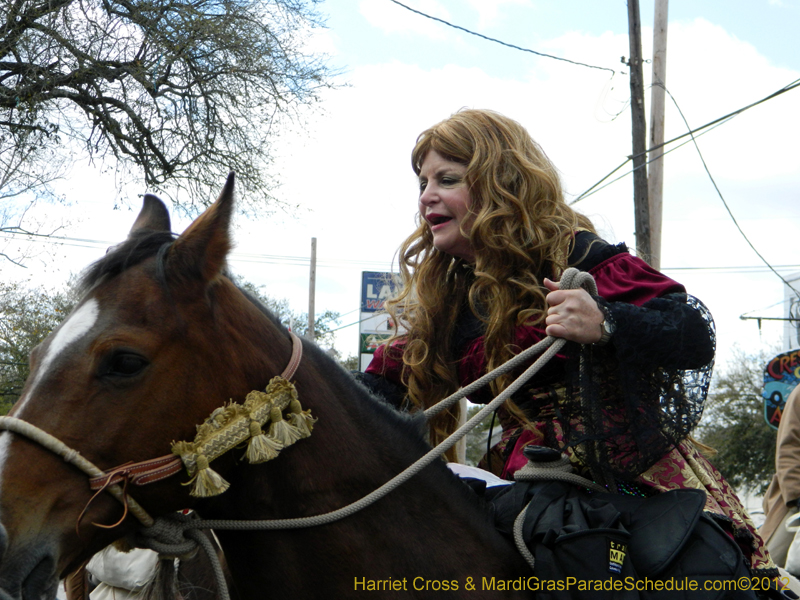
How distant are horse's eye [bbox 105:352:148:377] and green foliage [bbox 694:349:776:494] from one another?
1016 inches

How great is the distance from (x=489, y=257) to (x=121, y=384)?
1461 millimetres

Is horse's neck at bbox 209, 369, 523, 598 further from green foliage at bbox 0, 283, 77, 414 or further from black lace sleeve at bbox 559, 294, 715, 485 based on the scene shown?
green foliage at bbox 0, 283, 77, 414

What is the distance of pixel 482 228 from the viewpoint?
8.70ft

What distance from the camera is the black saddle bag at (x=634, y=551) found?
6.37 feet

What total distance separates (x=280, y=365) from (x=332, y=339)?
29.2 metres

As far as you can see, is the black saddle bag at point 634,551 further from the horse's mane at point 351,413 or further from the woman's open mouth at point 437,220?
the woman's open mouth at point 437,220

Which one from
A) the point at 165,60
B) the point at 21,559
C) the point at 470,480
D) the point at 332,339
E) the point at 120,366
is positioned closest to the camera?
the point at 21,559

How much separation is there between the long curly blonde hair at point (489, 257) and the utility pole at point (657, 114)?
22.5 feet

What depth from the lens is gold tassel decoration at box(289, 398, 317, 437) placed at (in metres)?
1.83

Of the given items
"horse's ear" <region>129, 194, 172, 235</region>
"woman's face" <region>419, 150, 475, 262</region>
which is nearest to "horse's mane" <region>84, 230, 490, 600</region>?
"horse's ear" <region>129, 194, 172, 235</region>

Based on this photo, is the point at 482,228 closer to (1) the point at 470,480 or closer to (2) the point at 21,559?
(1) the point at 470,480

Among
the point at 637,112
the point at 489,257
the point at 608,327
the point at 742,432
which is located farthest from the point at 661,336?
the point at 742,432

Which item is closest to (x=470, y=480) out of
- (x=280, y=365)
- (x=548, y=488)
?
(x=548, y=488)

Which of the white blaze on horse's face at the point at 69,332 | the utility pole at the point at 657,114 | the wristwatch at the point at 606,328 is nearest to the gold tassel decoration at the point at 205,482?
the white blaze on horse's face at the point at 69,332
